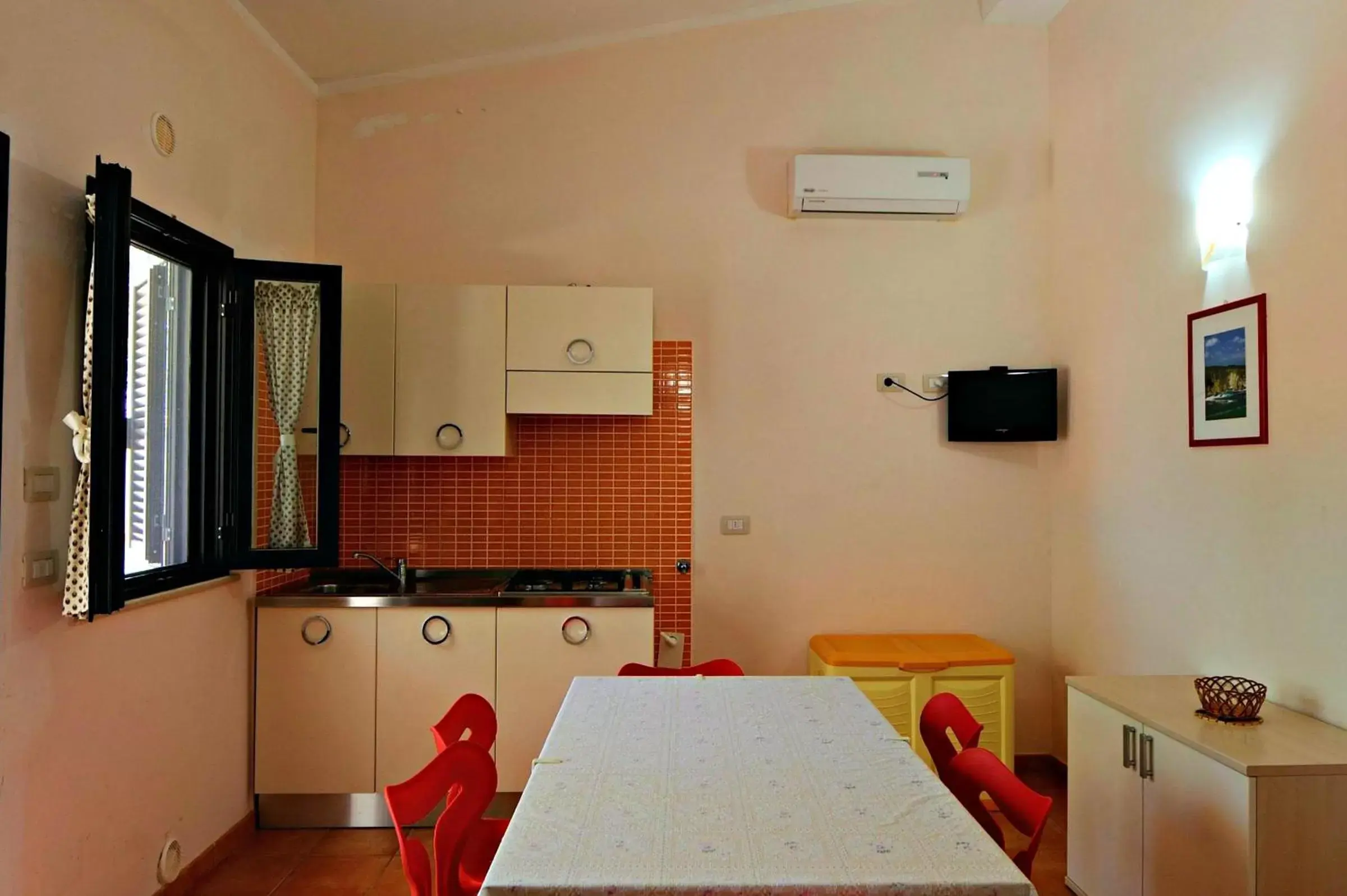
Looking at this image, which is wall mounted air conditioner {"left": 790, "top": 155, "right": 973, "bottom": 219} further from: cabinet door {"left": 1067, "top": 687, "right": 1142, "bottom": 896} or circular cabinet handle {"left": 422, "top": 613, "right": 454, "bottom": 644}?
circular cabinet handle {"left": 422, "top": 613, "right": 454, "bottom": 644}

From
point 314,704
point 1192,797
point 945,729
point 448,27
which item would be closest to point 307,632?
point 314,704

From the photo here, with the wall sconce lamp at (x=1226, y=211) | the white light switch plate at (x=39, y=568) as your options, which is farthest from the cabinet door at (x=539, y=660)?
the wall sconce lamp at (x=1226, y=211)

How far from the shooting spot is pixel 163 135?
257cm

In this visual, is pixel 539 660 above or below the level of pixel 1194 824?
above

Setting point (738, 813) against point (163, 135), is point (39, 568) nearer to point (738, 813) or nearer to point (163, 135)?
point (163, 135)

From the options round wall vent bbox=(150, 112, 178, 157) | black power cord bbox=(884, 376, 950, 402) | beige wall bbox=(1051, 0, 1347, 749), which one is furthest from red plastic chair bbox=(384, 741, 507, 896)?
black power cord bbox=(884, 376, 950, 402)

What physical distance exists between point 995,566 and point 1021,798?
2.27m

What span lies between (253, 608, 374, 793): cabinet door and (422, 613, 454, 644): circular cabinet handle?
10.0 inches

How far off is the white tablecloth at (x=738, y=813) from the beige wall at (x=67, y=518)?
4.42 ft

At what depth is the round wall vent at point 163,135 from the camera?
2527 mm

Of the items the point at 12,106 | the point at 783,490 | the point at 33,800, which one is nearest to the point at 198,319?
the point at 12,106

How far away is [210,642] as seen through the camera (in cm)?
290

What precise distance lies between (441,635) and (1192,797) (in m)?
2.53

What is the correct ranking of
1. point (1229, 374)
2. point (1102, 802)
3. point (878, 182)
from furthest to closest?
1. point (878, 182)
2. point (1229, 374)
3. point (1102, 802)
